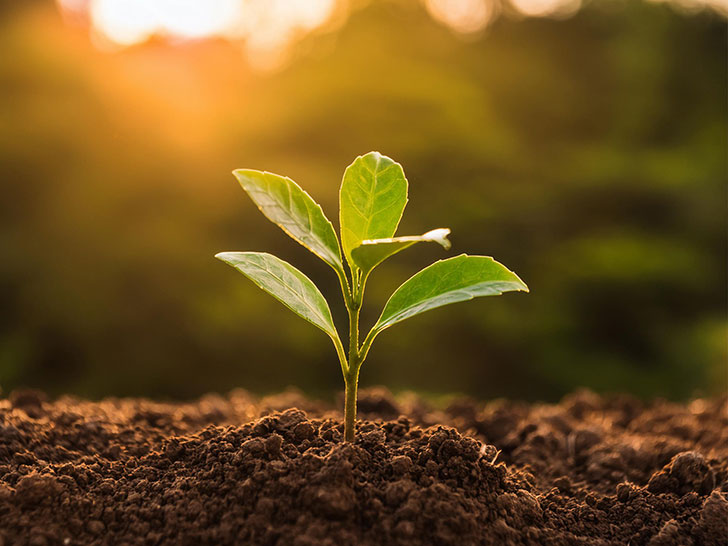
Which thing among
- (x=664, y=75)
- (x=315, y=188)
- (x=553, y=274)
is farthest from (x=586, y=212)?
(x=315, y=188)

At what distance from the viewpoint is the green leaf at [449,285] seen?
150cm

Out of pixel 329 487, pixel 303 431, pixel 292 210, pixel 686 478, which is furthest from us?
pixel 686 478

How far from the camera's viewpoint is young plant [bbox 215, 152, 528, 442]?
4.99 feet

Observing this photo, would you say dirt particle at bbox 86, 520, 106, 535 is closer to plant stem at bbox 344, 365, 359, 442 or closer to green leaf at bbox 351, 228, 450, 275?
plant stem at bbox 344, 365, 359, 442

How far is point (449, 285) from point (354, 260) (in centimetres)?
25

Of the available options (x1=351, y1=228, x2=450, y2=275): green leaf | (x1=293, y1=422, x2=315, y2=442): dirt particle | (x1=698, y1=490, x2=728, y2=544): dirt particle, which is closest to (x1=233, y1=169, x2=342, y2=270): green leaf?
(x1=351, y1=228, x2=450, y2=275): green leaf

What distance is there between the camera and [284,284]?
158 centimetres

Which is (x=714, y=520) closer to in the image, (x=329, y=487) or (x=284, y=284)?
(x=329, y=487)

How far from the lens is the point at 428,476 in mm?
1547

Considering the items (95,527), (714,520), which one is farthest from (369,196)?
(714,520)

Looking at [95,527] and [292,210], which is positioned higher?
[292,210]

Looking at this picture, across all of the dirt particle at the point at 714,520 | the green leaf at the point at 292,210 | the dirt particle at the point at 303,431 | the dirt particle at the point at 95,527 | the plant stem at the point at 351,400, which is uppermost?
the green leaf at the point at 292,210

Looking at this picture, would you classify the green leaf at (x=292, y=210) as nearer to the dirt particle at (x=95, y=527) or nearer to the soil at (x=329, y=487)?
the soil at (x=329, y=487)

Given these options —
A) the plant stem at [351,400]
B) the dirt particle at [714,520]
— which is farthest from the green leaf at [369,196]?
the dirt particle at [714,520]
